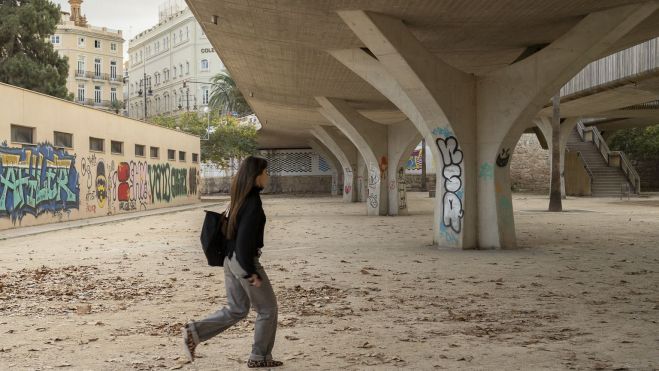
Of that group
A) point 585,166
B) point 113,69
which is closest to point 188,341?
point 585,166

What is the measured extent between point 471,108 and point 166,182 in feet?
101

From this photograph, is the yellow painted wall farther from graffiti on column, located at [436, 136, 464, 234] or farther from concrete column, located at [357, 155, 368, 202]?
graffiti on column, located at [436, 136, 464, 234]

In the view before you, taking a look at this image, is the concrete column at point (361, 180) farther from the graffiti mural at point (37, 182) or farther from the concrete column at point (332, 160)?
the graffiti mural at point (37, 182)

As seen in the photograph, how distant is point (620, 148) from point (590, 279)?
58327 millimetres

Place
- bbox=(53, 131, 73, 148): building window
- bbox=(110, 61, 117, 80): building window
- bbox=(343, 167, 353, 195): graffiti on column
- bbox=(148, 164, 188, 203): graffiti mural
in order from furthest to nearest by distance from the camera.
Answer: bbox=(110, 61, 117, 80): building window
bbox=(343, 167, 353, 195): graffiti on column
bbox=(148, 164, 188, 203): graffiti mural
bbox=(53, 131, 73, 148): building window

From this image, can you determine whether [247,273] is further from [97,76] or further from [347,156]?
[97,76]

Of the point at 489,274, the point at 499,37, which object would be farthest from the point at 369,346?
the point at 499,37

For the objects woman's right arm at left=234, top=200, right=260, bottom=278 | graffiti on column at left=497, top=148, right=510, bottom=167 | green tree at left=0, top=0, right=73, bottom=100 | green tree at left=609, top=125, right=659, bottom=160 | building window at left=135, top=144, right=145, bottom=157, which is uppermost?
green tree at left=0, top=0, right=73, bottom=100

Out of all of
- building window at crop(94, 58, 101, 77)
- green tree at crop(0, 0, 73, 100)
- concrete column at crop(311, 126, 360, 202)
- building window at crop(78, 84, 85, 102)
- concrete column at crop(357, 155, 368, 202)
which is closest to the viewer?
concrete column at crop(357, 155, 368, 202)

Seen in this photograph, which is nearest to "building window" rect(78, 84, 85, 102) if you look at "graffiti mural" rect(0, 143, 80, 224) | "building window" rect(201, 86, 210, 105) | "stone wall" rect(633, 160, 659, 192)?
"building window" rect(201, 86, 210, 105)

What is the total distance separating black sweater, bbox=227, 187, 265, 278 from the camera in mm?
5570

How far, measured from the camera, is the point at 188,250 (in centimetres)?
1681

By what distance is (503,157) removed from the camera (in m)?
16.3

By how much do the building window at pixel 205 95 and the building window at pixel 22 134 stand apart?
76.2 metres
